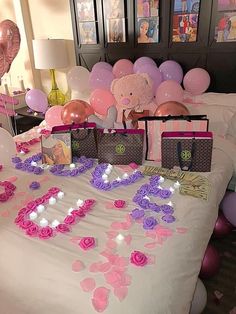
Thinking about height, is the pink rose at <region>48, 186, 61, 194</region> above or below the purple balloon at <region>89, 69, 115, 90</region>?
below

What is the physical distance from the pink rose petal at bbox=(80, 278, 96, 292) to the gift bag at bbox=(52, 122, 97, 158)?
1.00m

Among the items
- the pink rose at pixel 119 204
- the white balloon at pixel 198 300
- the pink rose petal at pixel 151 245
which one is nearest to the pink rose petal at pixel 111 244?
the pink rose petal at pixel 151 245

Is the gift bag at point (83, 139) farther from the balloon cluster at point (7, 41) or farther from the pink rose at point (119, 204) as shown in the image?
the balloon cluster at point (7, 41)

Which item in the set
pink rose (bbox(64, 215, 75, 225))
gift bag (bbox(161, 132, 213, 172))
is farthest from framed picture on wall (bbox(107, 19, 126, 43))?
pink rose (bbox(64, 215, 75, 225))

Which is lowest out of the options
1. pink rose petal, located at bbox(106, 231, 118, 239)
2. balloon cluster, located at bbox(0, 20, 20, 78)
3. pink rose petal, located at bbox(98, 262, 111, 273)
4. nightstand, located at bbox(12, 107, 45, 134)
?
nightstand, located at bbox(12, 107, 45, 134)

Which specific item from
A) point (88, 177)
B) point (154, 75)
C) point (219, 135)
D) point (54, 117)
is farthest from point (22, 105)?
point (219, 135)

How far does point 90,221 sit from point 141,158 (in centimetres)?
63

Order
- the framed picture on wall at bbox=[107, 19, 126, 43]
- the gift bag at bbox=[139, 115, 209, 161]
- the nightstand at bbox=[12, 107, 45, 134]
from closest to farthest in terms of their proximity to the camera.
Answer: the gift bag at bbox=[139, 115, 209, 161]
the framed picture on wall at bbox=[107, 19, 126, 43]
the nightstand at bbox=[12, 107, 45, 134]

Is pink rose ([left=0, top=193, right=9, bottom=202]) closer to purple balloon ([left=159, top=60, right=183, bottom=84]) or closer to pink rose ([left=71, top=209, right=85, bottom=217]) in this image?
pink rose ([left=71, top=209, right=85, bottom=217])

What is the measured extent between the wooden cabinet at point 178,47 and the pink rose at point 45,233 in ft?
6.18

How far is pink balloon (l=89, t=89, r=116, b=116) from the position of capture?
211 centimetres

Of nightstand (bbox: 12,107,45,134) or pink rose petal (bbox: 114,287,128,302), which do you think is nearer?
pink rose petal (bbox: 114,287,128,302)

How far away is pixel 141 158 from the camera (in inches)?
66.3

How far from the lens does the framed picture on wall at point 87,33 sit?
2.64m
